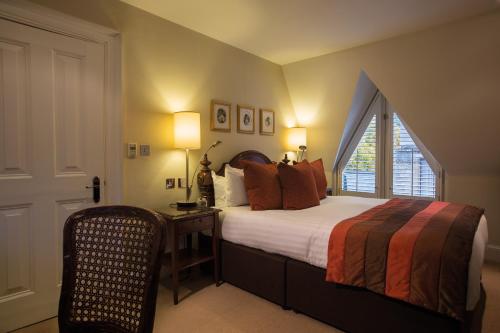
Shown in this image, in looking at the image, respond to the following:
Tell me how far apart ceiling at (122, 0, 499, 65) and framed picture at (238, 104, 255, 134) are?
0.76 meters

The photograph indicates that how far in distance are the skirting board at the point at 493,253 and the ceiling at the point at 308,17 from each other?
8.27 feet

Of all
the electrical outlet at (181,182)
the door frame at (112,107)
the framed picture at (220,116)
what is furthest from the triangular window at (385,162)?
the door frame at (112,107)

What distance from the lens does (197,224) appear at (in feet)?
8.40

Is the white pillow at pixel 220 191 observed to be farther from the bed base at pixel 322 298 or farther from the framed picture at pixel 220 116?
the framed picture at pixel 220 116

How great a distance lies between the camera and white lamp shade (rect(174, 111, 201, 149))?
9.22 feet

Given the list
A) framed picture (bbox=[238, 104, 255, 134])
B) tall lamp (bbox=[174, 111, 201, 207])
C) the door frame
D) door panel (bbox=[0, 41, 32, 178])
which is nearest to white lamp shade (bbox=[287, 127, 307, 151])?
framed picture (bbox=[238, 104, 255, 134])

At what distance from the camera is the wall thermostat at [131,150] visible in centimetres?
259

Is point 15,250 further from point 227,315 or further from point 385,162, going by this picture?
point 385,162

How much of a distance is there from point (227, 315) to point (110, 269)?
1.40 m

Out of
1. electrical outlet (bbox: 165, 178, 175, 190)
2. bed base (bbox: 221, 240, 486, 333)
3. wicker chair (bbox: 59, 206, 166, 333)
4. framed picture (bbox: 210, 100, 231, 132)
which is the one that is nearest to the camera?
wicker chair (bbox: 59, 206, 166, 333)

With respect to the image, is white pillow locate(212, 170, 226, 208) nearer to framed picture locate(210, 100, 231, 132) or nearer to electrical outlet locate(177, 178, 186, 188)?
electrical outlet locate(177, 178, 186, 188)

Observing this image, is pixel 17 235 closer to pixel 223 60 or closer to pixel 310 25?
pixel 223 60

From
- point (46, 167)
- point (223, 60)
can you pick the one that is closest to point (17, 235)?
point (46, 167)

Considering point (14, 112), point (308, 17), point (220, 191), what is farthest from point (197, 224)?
point (308, 17)
